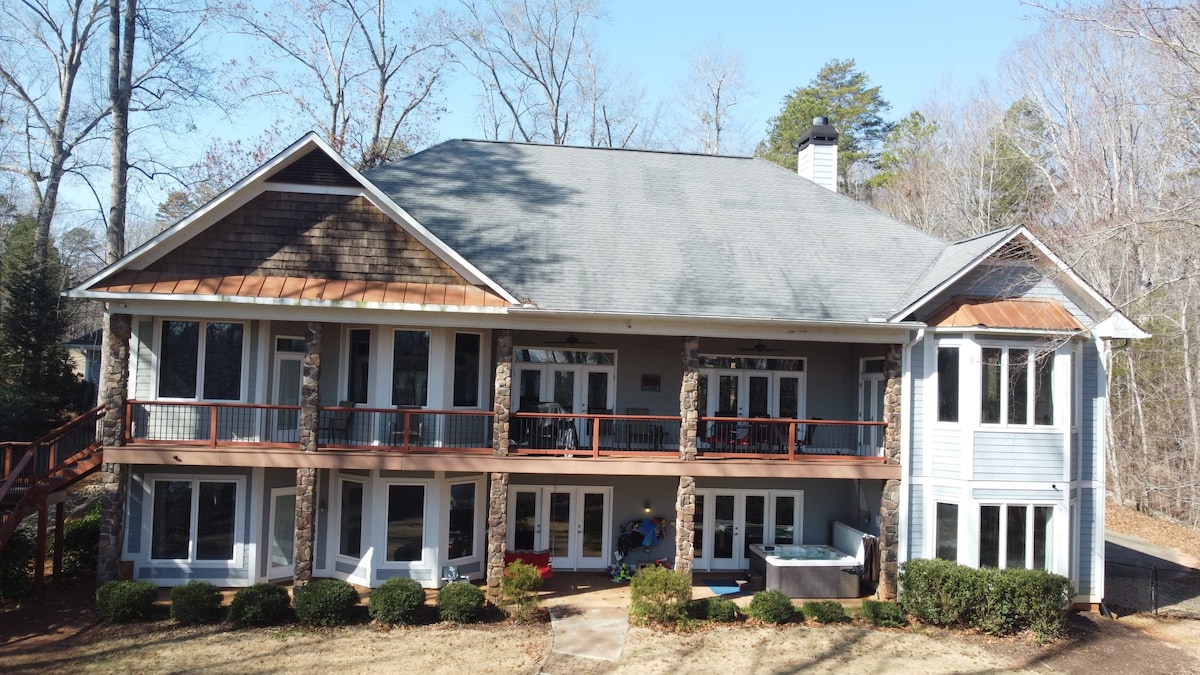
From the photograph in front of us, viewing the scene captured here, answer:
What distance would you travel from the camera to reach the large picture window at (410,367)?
15680 mm

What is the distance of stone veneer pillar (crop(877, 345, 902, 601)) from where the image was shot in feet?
51.4

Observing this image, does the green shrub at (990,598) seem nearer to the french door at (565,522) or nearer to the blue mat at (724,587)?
the blue mat at (724,587)

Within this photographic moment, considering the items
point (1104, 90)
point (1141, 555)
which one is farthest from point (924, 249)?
point (1104, 90)

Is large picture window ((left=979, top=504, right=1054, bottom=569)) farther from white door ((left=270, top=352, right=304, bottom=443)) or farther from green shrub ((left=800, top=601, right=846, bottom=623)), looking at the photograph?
white door ((left=270, top=352, right=304, bottom=443))

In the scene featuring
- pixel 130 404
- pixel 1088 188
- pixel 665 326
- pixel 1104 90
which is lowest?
pixel 130 404

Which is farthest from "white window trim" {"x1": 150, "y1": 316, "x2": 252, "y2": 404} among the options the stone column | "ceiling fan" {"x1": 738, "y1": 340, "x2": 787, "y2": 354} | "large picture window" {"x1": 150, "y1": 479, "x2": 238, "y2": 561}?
"ceiling fan" {"x1": 738, "y1": 340, "x2": 787, "y2": 354}

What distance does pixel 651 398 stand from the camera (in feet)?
58.4

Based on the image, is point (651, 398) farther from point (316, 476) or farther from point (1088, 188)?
point (1088, 188)

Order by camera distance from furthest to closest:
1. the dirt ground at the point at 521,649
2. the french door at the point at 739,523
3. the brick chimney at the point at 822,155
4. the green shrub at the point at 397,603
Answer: the brick chimney at the point at 822,155 → the french door at the point at 739,523 → the green shrub at the point at 397,603 → the dirt ground at the point at 521,649

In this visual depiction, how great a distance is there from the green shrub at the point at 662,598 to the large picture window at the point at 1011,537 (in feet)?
19.0

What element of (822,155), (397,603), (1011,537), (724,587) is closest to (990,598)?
(1011,537)

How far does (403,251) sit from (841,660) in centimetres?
1034

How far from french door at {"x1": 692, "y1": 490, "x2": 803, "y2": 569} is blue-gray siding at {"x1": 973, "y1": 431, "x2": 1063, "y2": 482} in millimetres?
4155

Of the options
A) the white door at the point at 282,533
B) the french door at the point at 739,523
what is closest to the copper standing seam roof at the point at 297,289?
the white door at the point at 282,533
